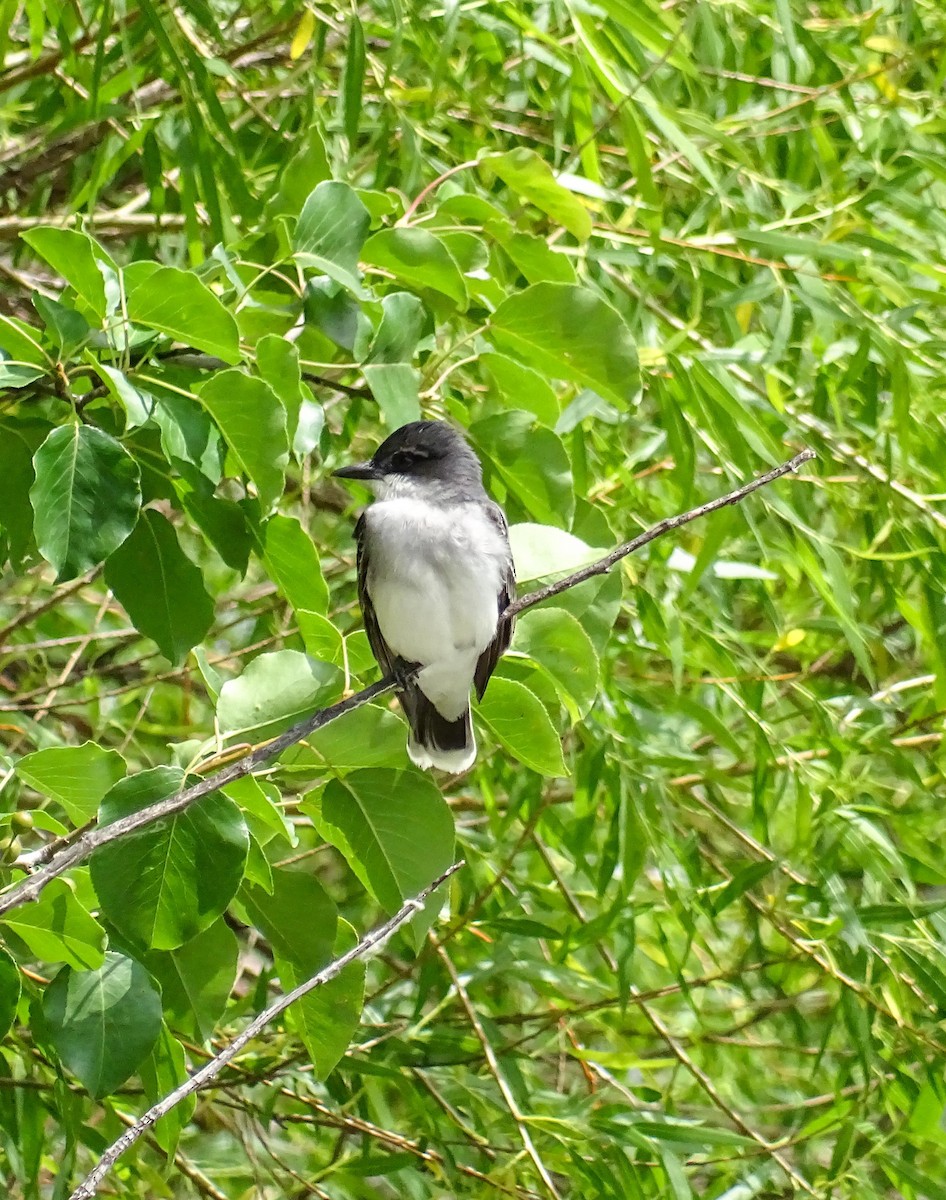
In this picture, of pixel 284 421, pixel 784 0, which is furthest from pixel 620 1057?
pixel 784 0

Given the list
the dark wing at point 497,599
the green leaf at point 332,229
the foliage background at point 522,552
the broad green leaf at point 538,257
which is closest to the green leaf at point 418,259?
the foliage background at point 522,552

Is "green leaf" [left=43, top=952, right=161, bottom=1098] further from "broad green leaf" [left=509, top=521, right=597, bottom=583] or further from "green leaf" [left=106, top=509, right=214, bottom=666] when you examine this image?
"broad green leaf" [left=509, top=521, right=597, bottom=583]

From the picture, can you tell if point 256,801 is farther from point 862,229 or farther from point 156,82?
point 156,82

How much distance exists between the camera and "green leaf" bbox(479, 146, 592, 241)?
7.26 feet

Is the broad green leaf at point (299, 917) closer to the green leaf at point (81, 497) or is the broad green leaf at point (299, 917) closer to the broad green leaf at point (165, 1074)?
the broad green leaf at point (165, 1074)

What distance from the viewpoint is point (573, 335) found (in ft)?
6.72

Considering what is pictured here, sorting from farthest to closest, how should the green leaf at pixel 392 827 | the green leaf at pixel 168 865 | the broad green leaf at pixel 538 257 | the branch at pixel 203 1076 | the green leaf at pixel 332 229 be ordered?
the broad green leaf at pixel 538 257 → the green leaf at pixel 332 229 → the green leaf at pixel 392 827 → the green leaf at pixel 168 865 → the branch at pixel 203 1076

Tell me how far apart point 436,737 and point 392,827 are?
1115 millimetres

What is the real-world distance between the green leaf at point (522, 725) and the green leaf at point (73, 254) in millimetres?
659

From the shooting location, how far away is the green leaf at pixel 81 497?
5.05ft

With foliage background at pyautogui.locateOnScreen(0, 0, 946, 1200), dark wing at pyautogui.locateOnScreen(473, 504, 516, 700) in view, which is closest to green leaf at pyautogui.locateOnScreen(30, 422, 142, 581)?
foliage background at pyautogui.locateOnScreen(0, 0, 946, 1200)

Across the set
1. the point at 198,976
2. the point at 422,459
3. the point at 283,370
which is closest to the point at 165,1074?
the point at 198,976

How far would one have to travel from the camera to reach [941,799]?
3.10 metres

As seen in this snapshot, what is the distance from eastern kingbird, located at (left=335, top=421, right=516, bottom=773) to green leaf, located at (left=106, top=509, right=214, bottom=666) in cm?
76
